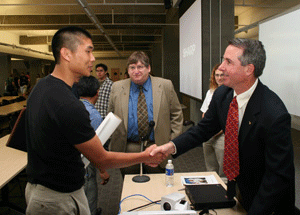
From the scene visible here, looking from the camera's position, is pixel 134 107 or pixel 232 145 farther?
pixel 134 107

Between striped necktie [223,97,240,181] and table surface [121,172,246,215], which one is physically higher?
striped necktie [223,97,240,181]

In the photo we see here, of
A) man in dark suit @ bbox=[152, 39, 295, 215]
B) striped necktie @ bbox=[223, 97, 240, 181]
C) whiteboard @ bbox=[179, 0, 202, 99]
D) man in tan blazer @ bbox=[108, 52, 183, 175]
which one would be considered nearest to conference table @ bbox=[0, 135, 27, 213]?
man in tan blazer @ bbox=[108, 52, 183, 175]

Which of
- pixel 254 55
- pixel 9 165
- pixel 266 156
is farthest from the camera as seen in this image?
pixel 9 165

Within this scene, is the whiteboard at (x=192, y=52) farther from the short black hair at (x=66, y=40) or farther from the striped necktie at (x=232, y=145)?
the short black hair at (x=66, y=40)

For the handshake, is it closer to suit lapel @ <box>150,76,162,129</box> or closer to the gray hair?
suit lapel @ <box>150,76,162,129</box>

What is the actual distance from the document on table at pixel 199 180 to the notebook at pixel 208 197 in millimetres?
200

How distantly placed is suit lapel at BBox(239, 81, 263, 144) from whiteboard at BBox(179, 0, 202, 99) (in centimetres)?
300

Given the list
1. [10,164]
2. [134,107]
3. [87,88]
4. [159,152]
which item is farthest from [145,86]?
[10,164]

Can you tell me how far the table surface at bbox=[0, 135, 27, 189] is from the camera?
99.5 inches

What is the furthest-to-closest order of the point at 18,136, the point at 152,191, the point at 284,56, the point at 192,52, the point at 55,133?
1. the point at 192,52
2. the point at 284,56
3. the point at 152,191
4. the point at 18,136
5. the point at 55,133

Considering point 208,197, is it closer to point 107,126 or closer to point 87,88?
point 107,126

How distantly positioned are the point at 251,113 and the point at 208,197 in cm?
66

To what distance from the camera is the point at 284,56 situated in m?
2.38

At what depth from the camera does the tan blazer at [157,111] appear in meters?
2.91
